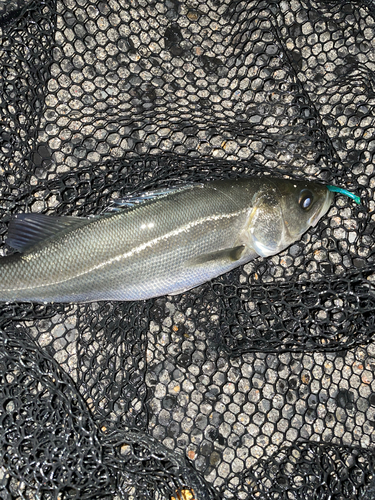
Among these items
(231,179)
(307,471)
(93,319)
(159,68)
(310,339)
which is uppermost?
(159,68)

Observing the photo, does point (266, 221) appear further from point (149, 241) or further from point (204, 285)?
point (149, 241)

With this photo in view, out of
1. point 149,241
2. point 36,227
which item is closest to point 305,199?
point 149,241

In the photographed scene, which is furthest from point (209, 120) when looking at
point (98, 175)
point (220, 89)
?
point (98, 175)

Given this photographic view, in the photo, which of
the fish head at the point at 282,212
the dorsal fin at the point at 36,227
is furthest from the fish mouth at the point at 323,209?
the dorsal fin at the point at 36,227

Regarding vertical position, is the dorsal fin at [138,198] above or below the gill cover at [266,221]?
above

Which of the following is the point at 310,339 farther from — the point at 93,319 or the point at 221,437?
the point at 93,319

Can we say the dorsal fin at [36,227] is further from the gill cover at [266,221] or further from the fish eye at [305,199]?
the fish eye at [305,199]
